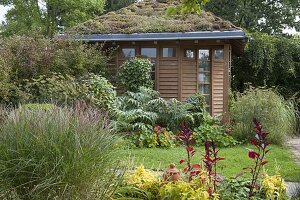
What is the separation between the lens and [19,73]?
9.94 meters

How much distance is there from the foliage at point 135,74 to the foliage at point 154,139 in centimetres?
238

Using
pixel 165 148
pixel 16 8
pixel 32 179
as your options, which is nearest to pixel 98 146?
pixel 32 179

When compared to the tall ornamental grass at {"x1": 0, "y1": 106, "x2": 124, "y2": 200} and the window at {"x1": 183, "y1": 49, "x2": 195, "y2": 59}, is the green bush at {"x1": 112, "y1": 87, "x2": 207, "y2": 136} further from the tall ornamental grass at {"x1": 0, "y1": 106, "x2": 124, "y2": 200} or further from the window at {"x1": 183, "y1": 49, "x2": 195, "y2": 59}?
the tall ornamental grass at {"x1": 0, "y1": 106, "x2": 124, "y2": 200}

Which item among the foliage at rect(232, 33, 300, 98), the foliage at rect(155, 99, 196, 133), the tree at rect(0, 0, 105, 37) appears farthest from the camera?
the tree at rect(0, 0, 105, 37)

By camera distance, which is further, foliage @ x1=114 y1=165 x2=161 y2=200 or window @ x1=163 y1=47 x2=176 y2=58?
window @ x1=163 y1=47 x2=176 y2=58

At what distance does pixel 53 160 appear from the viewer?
115 inches

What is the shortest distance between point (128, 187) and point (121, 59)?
358 inches

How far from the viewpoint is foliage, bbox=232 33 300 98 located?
1537cm

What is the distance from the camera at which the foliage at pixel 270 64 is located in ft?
50.4

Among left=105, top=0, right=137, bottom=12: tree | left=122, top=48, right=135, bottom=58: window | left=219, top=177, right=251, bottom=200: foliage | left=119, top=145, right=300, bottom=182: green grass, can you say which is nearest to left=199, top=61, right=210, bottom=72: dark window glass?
left=122, top=48, right=135, bottom=58: window

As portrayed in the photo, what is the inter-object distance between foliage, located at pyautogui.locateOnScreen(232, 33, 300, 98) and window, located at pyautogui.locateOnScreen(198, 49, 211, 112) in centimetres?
383

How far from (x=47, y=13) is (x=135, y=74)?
47.0ft

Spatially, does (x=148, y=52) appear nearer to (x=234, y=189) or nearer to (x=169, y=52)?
(x=169, y=52)

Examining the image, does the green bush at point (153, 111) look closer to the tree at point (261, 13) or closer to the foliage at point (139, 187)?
the foliage at point (139, 187)
